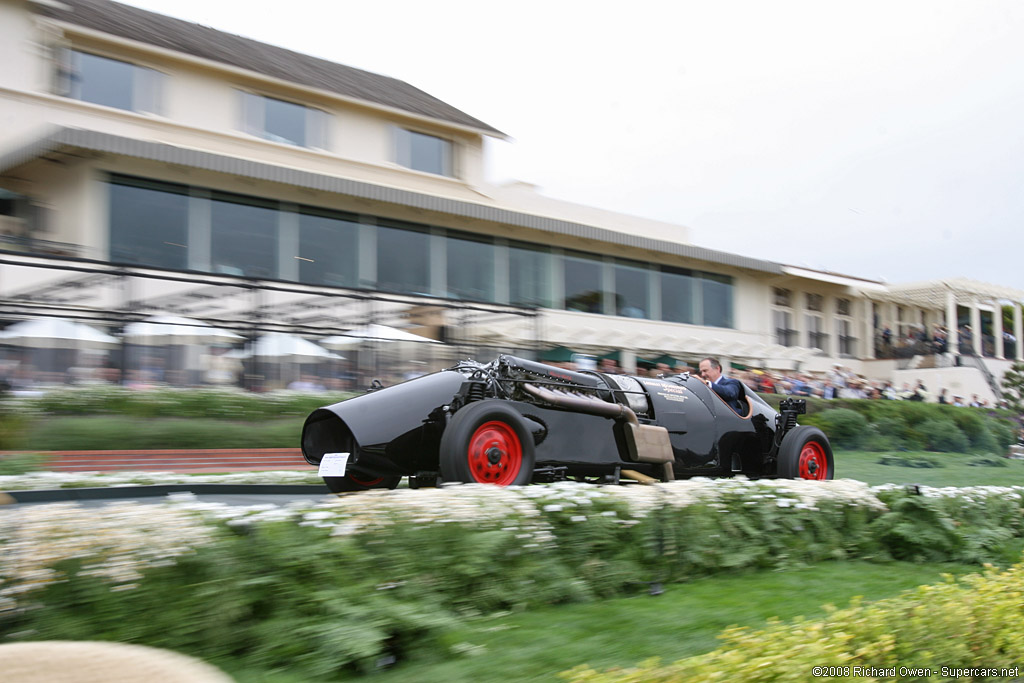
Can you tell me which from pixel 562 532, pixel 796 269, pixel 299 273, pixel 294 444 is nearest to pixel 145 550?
pixel 562 532

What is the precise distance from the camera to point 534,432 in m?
6.88

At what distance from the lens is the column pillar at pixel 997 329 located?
136ft

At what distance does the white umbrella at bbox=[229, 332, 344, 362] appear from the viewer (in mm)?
13727

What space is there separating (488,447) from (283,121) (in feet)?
60.5

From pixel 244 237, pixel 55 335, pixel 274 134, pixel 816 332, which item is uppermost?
pixel 274 134

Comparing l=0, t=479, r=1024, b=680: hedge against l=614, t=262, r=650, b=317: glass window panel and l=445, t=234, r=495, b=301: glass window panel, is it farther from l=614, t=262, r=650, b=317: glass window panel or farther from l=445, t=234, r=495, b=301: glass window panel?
l=614, t=262, r=650, b=317: glass window panel

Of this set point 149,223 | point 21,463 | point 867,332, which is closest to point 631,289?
point 149,223

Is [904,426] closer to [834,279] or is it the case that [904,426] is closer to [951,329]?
[834,279]

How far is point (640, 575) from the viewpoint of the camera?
17.7 feet

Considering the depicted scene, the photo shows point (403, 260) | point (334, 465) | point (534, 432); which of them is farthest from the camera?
point (403, 260)

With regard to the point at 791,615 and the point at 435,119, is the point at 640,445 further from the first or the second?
the point at 435,119

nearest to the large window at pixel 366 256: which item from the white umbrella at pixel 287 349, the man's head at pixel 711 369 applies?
the white umbrella at pixel 287 349

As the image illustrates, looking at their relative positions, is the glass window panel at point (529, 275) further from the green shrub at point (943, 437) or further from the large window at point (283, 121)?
the green shrub at point (943, 437)

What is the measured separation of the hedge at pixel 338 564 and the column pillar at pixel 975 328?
39.9 meters
